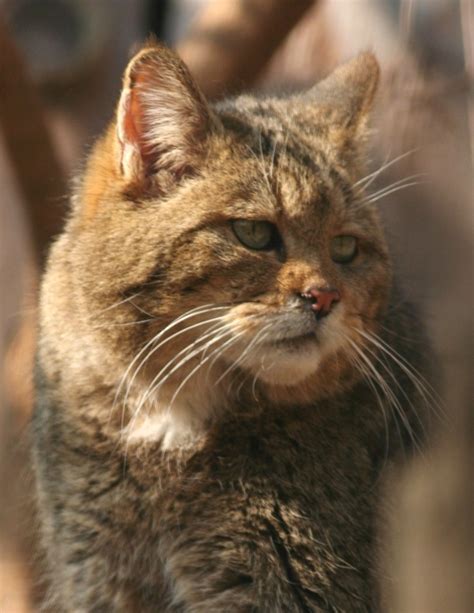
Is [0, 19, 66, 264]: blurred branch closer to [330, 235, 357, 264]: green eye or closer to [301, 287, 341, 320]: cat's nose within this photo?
[330, 235, 357, 264]: green eye

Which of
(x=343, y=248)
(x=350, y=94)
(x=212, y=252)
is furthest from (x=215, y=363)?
(x=350, y=94)

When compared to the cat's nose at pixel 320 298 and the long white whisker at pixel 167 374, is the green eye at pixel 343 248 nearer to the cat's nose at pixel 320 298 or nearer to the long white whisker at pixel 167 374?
the cat's nose at pixel 320 298

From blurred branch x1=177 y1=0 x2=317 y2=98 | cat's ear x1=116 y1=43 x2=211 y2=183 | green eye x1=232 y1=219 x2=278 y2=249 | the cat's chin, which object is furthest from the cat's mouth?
blurred branch x1=177 y1=0 x2=317 y2=98

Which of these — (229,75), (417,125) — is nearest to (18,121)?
(229,75)

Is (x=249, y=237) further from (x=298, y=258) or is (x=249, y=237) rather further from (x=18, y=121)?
(x=18, y=121)

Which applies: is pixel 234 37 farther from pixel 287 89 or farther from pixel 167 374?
pixel 167 374

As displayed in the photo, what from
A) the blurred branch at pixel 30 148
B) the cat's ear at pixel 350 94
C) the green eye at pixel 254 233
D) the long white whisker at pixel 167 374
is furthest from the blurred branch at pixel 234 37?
the long white whisker at pixel 167 374
